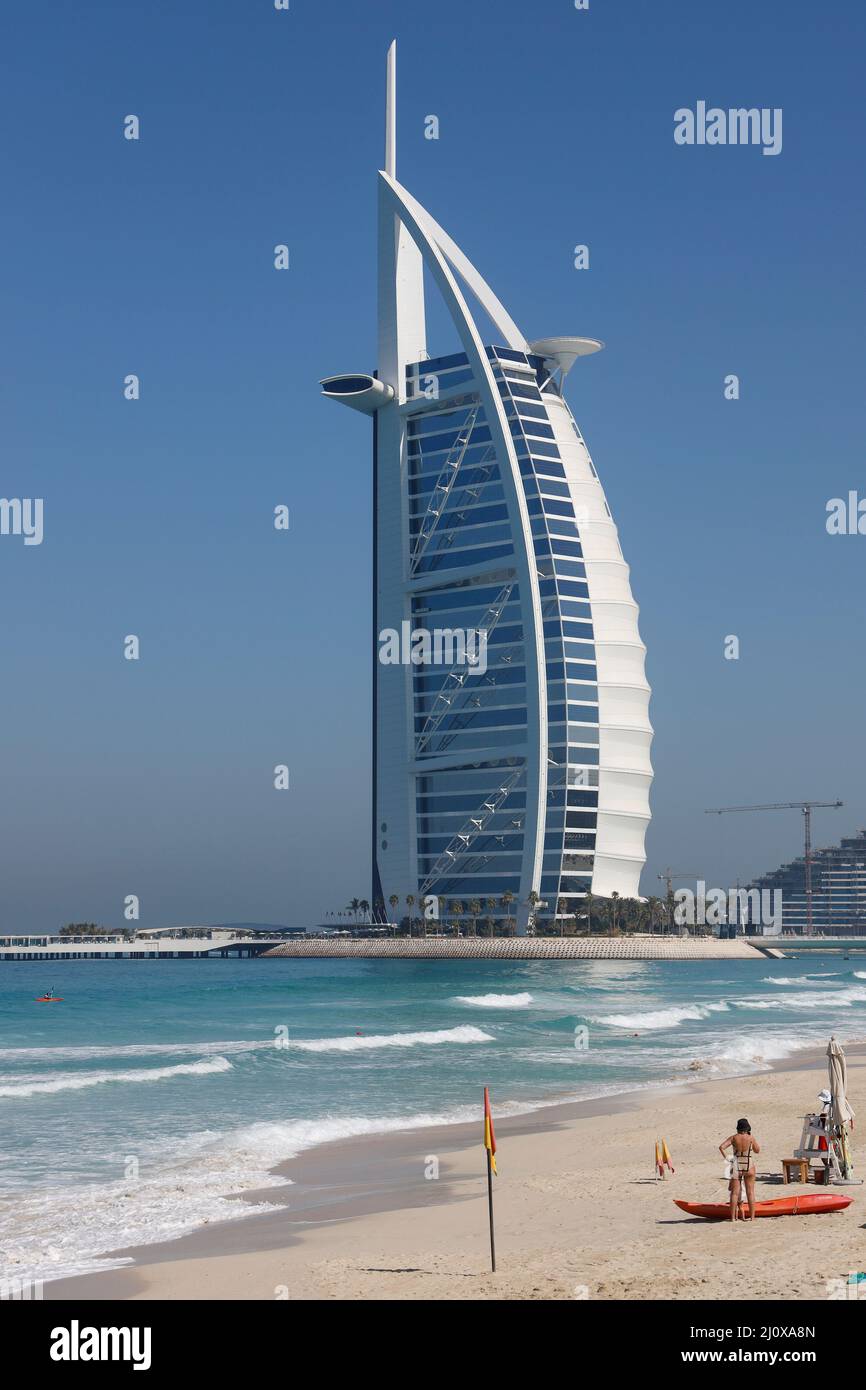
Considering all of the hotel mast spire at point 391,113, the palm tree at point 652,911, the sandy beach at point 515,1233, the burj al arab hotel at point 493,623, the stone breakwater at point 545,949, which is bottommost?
the stone breakwater at point 545,949

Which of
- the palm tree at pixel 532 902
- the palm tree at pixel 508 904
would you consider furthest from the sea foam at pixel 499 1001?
the palm tree at pixel 508 904

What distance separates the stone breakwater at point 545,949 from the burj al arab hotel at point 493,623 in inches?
157

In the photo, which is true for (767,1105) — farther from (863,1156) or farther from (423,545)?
(423,545)

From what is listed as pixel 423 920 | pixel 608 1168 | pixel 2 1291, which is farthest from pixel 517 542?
pixel 2 1291

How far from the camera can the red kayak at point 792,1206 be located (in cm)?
1761

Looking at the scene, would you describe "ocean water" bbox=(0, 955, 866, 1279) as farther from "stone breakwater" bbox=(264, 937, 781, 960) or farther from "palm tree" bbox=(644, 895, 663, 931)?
"palm tree" bbox=(644, 895, 663, 931)

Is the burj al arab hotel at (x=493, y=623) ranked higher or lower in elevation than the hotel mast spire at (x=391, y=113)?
lower

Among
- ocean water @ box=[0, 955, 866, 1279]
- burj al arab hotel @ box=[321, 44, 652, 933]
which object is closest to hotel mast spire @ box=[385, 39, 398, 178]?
burj al arab hotel @ box=[321, 44, 652, 933]

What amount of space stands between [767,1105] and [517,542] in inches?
4208

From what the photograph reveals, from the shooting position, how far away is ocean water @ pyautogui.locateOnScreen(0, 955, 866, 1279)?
21766 mm

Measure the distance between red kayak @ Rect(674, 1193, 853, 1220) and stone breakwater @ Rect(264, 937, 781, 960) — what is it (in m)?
115

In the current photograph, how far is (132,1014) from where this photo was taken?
70.3 m

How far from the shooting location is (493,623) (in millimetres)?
142125

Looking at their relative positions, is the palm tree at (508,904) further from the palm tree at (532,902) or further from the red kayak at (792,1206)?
the red kayak at (792,1206)
